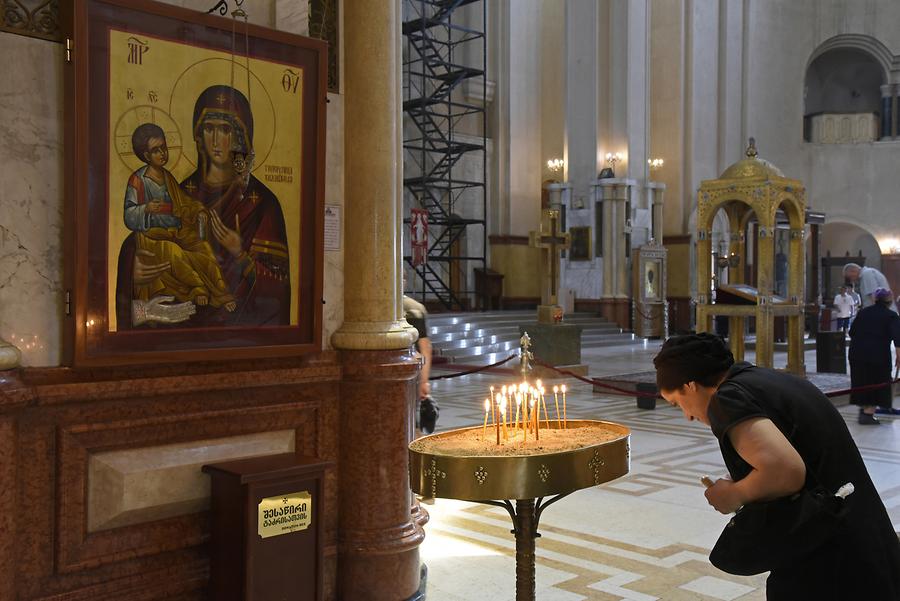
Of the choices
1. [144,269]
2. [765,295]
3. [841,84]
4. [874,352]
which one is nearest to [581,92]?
[841,84]

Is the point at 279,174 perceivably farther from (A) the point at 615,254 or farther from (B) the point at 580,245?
(B) the point at 580,245

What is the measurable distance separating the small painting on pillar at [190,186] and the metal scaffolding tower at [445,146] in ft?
59.5

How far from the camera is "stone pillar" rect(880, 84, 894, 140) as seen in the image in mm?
31672

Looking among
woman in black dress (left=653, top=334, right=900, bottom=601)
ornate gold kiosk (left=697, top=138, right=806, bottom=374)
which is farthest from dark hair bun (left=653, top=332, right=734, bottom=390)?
ornate gold kiosk (left=697, top=138, right=806, bottom=374)

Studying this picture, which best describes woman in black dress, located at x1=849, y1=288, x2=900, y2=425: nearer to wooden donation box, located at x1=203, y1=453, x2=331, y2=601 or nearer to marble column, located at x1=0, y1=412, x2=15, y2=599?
wooden donation box, located at x1=203, y1=453, x2=331, y2=601

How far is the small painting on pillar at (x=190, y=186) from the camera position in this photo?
3.71 metres

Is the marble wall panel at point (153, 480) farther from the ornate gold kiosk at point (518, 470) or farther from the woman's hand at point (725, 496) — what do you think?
the woman's hand at point (725, 496)

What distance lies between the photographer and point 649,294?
2470 cm

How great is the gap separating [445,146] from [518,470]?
22.4 m

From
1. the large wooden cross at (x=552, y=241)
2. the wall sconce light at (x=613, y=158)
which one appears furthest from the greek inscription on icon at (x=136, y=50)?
the wall sconce light at (x=613, y=158)

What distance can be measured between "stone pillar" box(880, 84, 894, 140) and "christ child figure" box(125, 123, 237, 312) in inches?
1254

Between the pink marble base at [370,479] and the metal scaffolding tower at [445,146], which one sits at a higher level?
the metal scaffolding tower at [445,146]

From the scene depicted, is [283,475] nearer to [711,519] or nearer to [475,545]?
[475,545]

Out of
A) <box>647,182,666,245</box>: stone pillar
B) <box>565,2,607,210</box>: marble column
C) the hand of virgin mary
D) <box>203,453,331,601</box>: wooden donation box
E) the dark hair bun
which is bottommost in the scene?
<box>203,453,331,601</box>: wooden donation box
